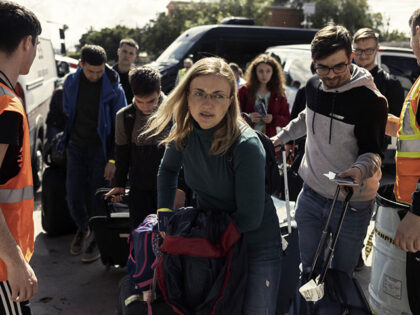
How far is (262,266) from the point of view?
2.09 metres

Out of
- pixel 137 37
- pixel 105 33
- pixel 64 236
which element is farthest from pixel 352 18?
pixel 64 236

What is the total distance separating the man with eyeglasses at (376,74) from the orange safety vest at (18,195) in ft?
10.0

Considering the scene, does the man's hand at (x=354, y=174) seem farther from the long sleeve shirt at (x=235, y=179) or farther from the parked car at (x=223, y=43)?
the parked car at (x=223, y=43)

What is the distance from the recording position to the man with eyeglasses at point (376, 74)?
3891 millimetres

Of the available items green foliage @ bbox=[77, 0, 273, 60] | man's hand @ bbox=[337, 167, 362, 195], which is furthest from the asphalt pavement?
green foliage @ bbox=[77, 0, 273, 60]

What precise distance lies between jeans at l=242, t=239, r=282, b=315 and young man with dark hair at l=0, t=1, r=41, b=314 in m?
0.93

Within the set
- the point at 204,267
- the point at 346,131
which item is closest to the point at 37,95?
the point at 346,131

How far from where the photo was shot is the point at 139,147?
319 cm

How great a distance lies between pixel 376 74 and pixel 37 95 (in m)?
4.25

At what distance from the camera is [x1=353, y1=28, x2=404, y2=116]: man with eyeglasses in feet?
12.8

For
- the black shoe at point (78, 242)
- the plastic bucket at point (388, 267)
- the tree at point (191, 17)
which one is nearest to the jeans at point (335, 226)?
the plastic bucket at point (388, 267)

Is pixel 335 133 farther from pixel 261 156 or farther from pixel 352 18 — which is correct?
pixel 352 18

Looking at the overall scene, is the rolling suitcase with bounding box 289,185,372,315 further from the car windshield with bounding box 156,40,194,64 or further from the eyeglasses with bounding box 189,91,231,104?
the car windshield with bounding box 156,40,194,64

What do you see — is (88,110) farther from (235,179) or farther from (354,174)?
(354,174)
